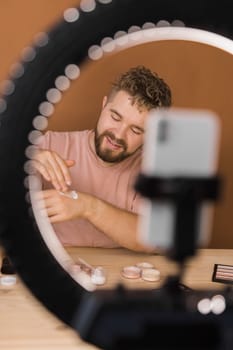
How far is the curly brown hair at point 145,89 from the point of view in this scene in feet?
2.36

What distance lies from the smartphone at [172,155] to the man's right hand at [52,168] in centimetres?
12

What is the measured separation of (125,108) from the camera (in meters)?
0.74

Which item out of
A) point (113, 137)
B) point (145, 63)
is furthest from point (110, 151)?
point (145, 63)

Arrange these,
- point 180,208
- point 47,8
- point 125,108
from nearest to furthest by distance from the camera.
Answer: point 180,208 < point 125,108 < point 47,8

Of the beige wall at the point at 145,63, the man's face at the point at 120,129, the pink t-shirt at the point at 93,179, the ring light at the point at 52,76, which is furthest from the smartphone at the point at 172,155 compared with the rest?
the beige wall at the point at 145,63

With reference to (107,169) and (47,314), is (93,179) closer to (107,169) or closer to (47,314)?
(107,169)

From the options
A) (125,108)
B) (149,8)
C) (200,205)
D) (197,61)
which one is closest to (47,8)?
(197,61)

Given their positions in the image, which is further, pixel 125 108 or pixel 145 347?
pixel 125 108

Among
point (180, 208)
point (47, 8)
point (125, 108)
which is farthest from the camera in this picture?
point (47, 8)

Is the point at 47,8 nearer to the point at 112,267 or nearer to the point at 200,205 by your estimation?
the point at 112,267

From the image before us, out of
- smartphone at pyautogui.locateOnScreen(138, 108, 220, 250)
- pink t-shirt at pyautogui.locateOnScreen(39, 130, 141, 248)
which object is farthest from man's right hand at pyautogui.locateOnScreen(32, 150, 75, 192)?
pink t-shirt at pyautogui.locateOnScreen(39, 130, 141, 248)

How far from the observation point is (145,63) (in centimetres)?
113

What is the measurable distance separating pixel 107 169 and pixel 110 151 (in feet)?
0.41

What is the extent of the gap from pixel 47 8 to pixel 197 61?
31 cm
